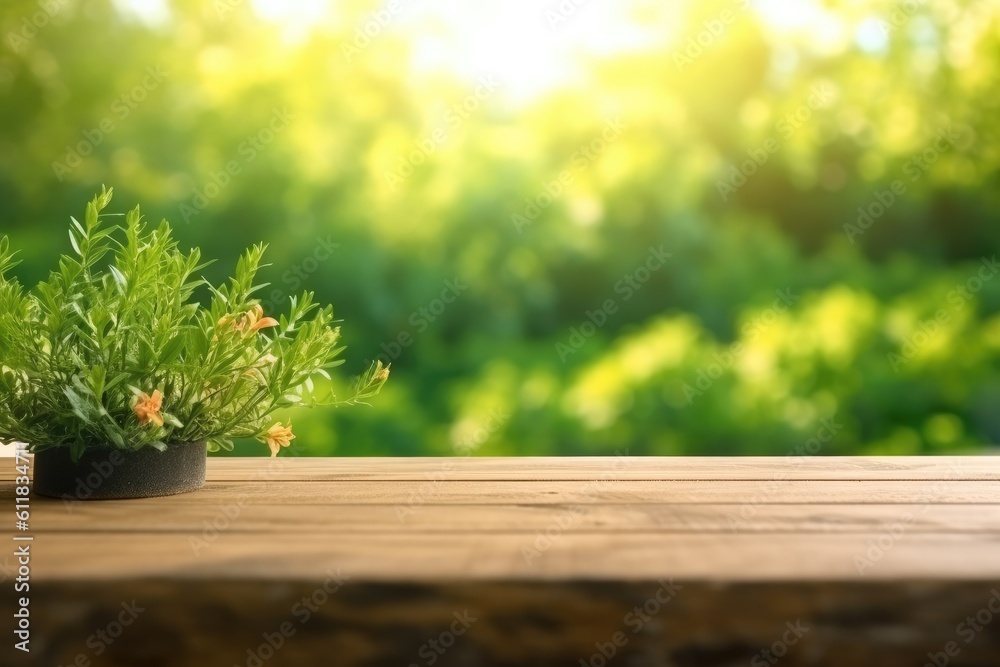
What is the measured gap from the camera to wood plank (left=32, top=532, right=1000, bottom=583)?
21.7 inches

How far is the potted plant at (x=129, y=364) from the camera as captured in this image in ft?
2.76

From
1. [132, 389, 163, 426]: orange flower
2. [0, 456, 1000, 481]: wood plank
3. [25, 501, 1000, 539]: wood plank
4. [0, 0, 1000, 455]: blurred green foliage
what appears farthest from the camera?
[0, 0, 1000, 455]: blurred green foliage

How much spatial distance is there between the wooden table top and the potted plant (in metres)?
0.05

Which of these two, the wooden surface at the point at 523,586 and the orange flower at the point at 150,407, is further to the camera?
the orange flower at the point at 150,407

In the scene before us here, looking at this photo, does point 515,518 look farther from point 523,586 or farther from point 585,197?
point 585,197

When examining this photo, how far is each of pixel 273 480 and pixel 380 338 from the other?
321cm

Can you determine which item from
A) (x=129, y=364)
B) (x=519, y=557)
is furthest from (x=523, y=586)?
(x=129, y=364)

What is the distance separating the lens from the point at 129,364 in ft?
2.82

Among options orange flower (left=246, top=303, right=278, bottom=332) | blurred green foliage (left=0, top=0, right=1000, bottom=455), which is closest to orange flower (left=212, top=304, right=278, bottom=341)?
orange flower (left=246, top=303, right=278, bottom=332)

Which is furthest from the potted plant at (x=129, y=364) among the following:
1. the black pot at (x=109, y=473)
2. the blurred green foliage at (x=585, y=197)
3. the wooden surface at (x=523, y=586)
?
the blurred green foliage at (x=585, y=197)

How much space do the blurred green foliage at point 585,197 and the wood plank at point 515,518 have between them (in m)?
3.24

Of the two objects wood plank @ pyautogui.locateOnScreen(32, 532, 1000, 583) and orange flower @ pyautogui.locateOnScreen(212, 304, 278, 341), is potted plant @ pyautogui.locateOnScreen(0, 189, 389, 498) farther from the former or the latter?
wood plank @ pyautogui.locateOnScreen(32, 532, 1000, 583)

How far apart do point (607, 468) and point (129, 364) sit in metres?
0.61

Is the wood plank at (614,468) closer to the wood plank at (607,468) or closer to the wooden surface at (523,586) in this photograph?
the wood plank at (607,468)
